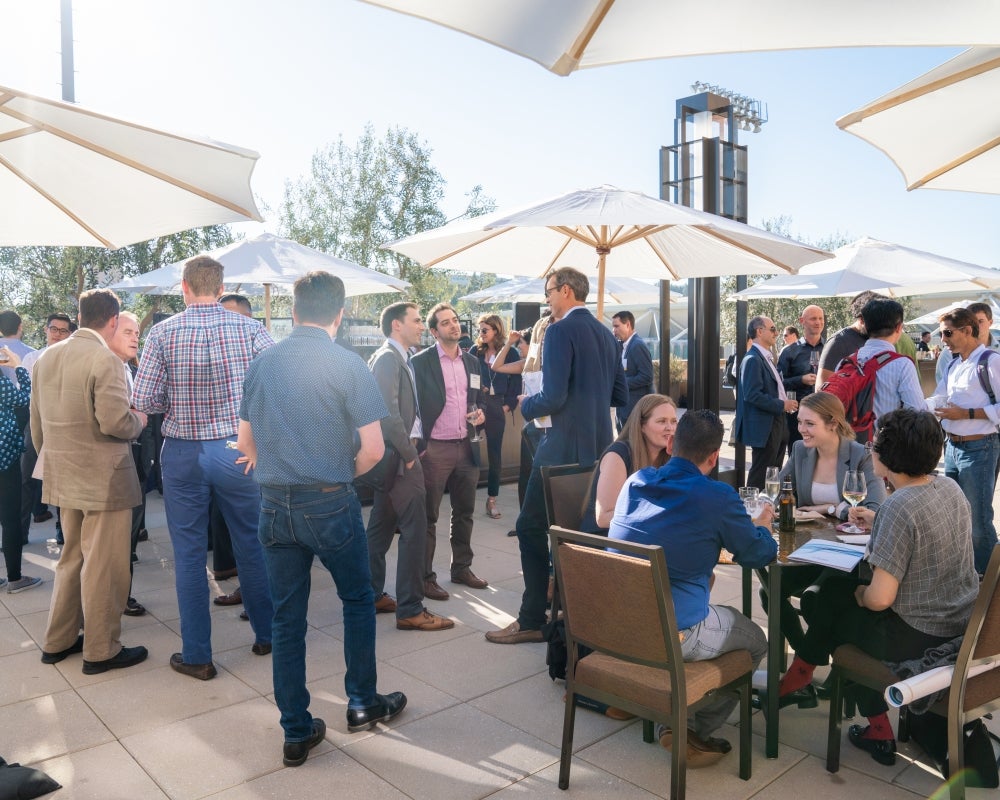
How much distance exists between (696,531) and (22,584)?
4648 mm

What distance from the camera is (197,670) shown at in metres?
3.76

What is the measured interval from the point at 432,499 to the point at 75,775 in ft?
8.32

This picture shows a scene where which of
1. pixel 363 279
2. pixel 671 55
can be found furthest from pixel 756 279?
pixel 671 55

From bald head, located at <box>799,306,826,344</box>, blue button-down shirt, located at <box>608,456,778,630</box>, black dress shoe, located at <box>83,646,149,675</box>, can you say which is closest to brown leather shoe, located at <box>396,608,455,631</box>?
black dress shoe, located at <box>83,646,149,675</box>

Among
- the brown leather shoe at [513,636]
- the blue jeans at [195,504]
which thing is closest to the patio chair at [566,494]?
the brown leather shoe at [513,636]

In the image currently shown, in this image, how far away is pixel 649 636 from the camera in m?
2.51

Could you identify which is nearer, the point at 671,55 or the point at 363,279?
the point at 671,55

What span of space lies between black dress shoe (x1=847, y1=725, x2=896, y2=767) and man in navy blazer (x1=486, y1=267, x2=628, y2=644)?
5.38 feet

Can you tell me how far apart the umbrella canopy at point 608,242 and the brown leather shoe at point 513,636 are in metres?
2.15

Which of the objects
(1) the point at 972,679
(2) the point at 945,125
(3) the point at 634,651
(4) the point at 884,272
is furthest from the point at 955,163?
(4) the point at 884,272

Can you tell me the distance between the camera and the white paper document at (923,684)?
94.4 inches

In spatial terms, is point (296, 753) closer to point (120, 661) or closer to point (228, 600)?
point (120, 661)

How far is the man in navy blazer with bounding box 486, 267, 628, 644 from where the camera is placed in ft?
13.6

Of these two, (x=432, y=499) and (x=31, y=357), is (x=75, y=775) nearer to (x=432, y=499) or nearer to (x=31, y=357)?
(x=432, y=499)
